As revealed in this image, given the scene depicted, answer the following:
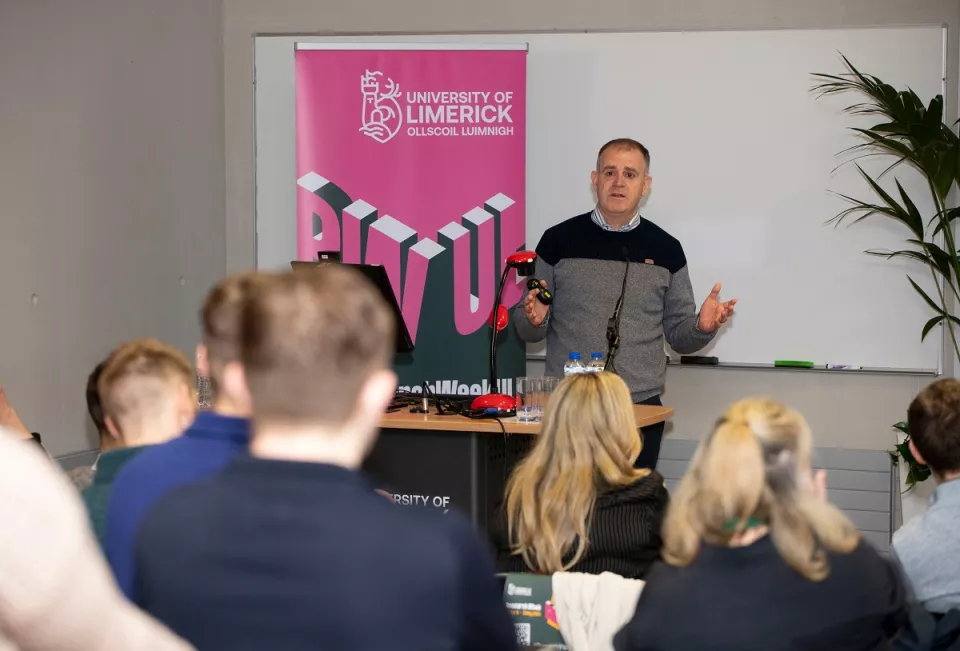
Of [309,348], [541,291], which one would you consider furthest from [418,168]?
[309,348]

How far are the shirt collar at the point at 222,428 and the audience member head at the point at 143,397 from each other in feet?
1.57

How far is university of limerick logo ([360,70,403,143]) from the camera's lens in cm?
552

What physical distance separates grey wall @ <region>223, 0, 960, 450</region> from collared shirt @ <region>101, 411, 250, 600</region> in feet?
13.3

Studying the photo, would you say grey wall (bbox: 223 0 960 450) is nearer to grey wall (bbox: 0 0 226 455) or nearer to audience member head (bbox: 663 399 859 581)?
grey wall (bbox: 0 0 226 455)

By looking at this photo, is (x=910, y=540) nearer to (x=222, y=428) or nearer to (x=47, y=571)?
(x=222, y=428)

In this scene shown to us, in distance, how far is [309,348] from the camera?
1.14 m

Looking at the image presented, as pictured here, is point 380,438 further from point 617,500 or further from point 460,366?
point 617,500

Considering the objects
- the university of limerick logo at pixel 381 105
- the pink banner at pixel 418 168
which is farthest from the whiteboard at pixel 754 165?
the university of limerick logo at pixel 381 105

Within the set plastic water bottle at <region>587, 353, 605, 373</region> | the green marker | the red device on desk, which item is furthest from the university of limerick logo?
the green marker

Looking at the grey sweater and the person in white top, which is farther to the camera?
the grey sweater

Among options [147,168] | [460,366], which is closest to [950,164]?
[460,366]

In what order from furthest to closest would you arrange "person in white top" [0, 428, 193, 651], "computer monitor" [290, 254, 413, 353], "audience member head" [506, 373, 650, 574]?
1. "computer monitor" [290, 254, 413, 353]
2. "audience member head" [506, 373, 650, 574]
3. "person in white top" [0, 428, 193, 651]

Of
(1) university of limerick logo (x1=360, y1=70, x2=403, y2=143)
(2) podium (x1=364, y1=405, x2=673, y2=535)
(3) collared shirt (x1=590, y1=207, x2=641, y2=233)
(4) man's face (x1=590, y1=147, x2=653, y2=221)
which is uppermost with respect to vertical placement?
(1) university of limerick logo (x1=360, y1=70, x2=403, y2=143)

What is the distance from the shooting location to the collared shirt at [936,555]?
229 cm
